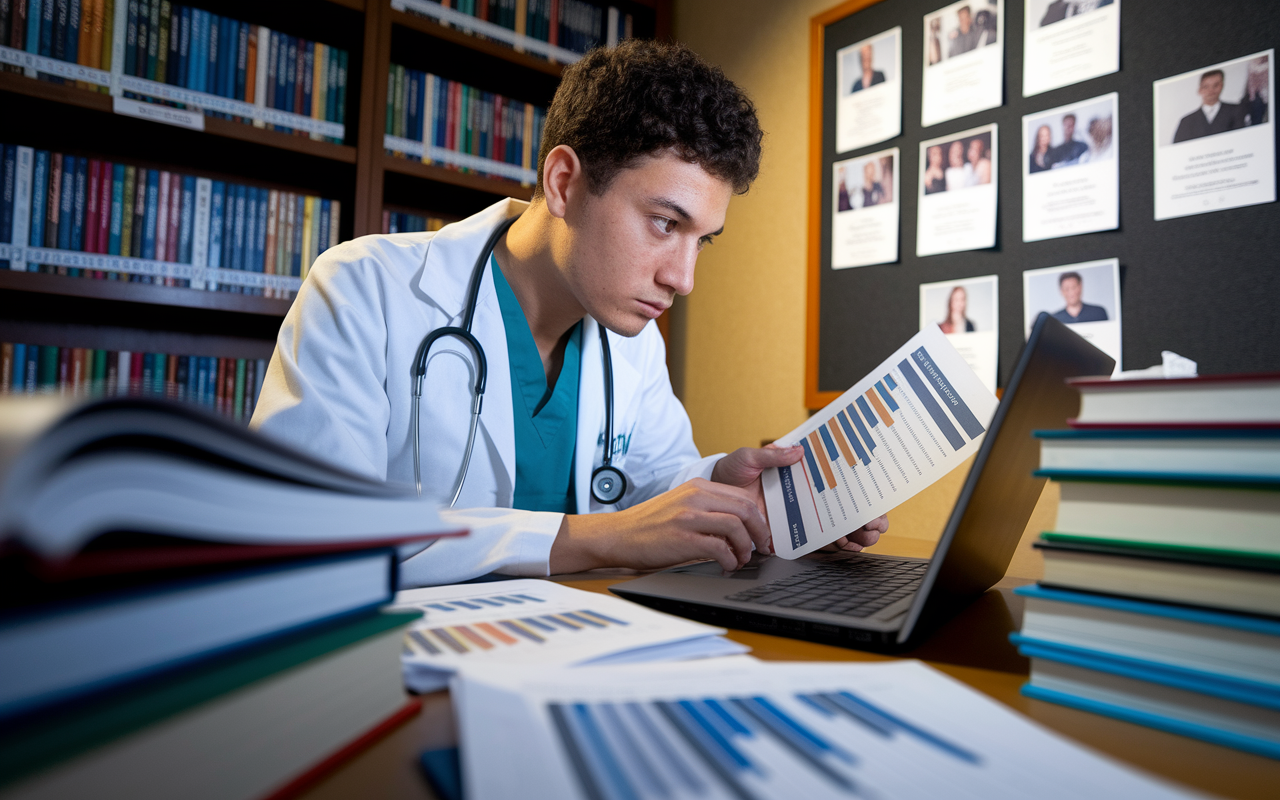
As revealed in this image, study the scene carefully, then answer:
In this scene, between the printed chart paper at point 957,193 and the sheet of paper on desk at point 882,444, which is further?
the printed chart paper at point 957,193

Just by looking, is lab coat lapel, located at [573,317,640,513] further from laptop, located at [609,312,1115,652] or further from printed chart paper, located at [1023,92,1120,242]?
printed chart paper, located at [1023,92,1120,242]

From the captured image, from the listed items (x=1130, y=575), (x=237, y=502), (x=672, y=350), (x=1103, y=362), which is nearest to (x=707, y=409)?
(x=672, y=350)

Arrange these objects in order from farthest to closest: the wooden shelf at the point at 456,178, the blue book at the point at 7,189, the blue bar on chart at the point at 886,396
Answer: the wooden shelf at the point at 456,178
the blue book at the point at 7,189
the blue bar on chart at the point at 886,396

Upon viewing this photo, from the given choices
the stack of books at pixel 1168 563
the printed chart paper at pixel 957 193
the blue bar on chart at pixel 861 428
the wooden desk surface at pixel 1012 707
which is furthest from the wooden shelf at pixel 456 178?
the stack of books at pixel 1168 563

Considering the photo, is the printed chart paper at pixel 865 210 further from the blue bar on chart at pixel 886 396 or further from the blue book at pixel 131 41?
the blue book at pixel 131 41

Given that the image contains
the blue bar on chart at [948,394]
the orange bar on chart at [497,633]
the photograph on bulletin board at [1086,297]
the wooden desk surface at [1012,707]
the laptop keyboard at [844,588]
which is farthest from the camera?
the photograph on bulletin board at [1086,297]

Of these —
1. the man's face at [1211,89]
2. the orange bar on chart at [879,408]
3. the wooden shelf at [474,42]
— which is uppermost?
the wooden shelf at [474,42]

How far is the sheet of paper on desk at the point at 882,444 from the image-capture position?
2.23ft

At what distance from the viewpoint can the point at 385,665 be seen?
1.11 feet

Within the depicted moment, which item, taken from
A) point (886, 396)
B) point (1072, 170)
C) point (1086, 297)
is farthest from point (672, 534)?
point (1072, 170)

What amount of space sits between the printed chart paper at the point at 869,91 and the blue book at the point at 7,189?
1872mm

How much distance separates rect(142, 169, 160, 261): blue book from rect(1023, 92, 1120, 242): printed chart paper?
1914 mm

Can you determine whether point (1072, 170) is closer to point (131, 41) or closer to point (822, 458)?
point (822, 458)

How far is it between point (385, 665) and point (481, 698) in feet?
0.19
